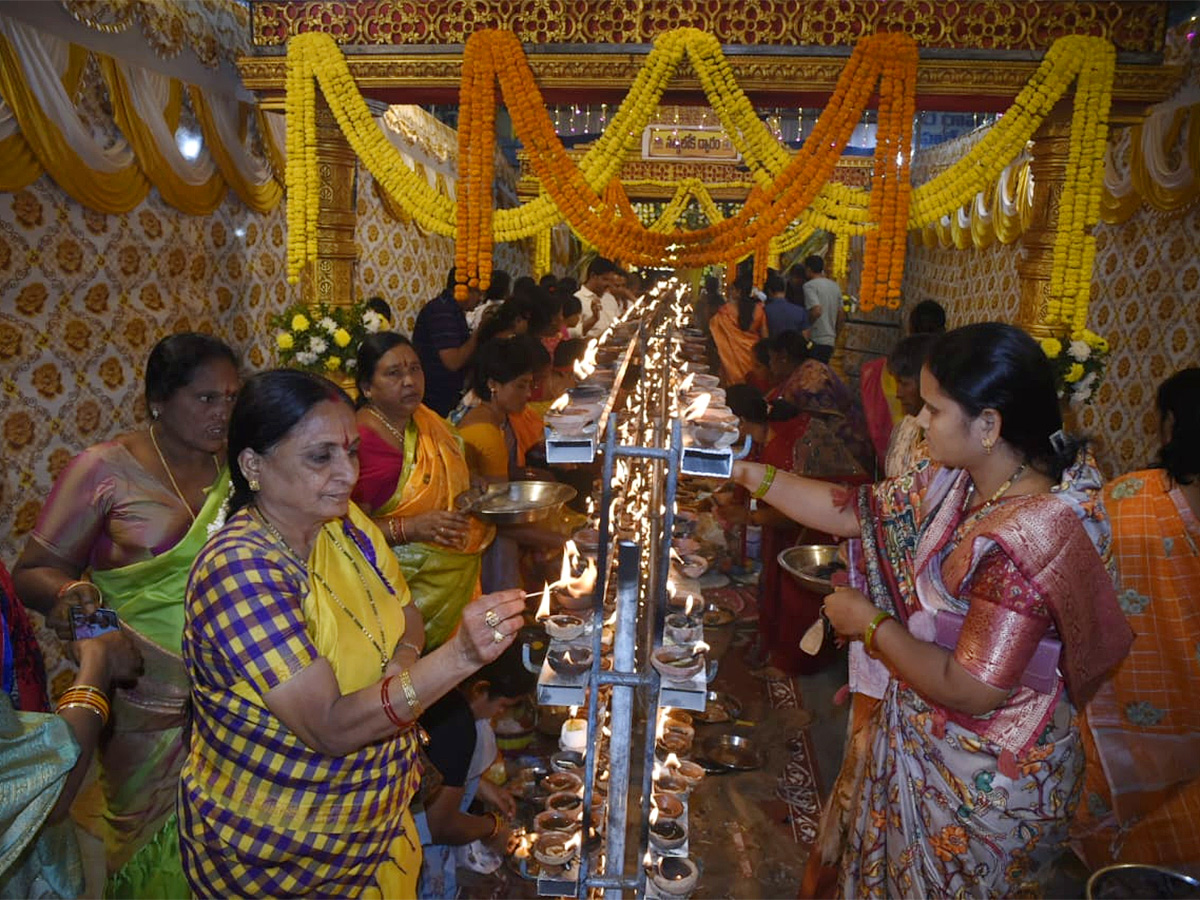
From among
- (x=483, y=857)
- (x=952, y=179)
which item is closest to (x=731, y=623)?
(x=483, y=857)

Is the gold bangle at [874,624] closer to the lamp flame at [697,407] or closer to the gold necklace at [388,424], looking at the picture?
the lamp flame at [697,407]

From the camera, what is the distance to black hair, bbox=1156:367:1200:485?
2727 millimetres

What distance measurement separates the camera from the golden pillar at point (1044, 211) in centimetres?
514

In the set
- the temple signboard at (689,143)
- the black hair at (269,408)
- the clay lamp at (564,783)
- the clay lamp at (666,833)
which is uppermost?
the temple signboard at (689,143)

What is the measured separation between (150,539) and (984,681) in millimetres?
2162

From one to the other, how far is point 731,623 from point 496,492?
7.09ft

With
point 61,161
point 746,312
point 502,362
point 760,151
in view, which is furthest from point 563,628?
point 746,312

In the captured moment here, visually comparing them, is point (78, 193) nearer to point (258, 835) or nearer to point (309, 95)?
point (309, 95)

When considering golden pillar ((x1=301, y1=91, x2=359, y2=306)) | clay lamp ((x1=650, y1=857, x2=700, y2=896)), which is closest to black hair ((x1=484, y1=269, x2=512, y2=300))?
golden pillar ((x1=301, y1=91, x2=359, y2=306))

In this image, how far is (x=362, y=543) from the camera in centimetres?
193

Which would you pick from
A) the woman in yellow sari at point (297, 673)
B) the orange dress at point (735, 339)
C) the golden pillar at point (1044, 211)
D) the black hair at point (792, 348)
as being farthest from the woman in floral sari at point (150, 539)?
the orange dress at point (735, 339)

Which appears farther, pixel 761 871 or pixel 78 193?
pixel 78 193

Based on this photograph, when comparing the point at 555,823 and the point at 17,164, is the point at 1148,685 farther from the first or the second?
the point at 17,164

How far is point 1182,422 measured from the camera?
279cm
